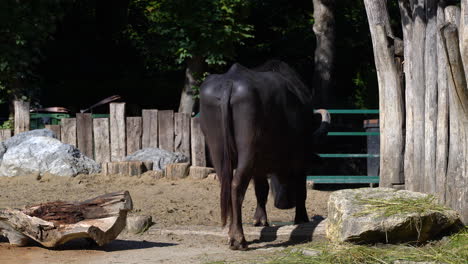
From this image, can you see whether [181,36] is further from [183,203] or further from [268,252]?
[268,252]

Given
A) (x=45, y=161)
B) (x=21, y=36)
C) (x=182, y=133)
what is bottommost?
(x=45, y=161)

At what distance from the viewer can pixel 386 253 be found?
6125mm

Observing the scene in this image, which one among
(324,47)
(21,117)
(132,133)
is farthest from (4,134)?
(324,47)

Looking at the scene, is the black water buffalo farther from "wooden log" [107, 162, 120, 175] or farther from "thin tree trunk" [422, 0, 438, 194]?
"wooden log" [107, 162, 120, 175]

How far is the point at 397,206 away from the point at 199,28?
9620 millimetres

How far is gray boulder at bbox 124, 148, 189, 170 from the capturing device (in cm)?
1267

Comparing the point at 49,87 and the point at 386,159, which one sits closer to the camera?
the point at 386,159

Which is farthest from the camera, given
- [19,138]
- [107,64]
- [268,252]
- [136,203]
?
[107,64]

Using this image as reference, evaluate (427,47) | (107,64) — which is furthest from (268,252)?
(107,64)

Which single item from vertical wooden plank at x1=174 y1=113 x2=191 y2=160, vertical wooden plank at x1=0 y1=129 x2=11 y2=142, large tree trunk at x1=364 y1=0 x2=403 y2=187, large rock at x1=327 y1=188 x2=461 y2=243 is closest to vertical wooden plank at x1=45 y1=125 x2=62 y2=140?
vertical wooden plank at x1=0 y1=129 x2=11 y2=142

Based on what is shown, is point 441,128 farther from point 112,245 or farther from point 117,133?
point 117,133

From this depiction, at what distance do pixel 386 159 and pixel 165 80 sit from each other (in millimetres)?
11893

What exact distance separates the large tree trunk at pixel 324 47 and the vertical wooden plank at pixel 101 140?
435 cm

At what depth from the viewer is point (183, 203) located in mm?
10383
